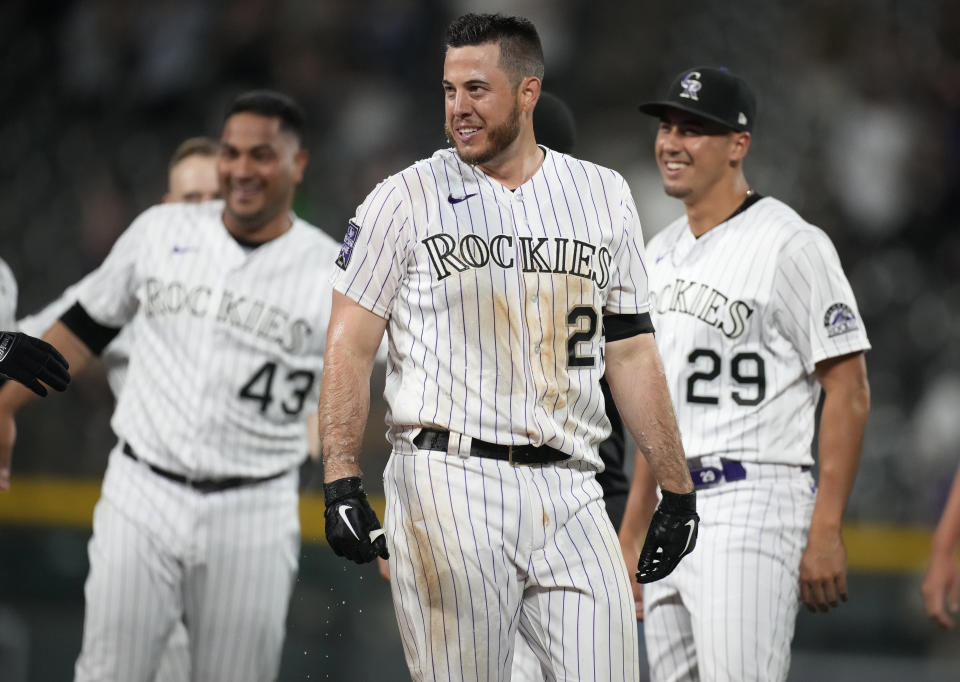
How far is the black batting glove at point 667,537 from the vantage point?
344cm

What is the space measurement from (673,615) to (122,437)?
2.11 metres

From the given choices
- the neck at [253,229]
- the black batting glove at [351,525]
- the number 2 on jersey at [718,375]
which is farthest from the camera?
the neck at [253,229]

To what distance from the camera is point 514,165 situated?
134 inches

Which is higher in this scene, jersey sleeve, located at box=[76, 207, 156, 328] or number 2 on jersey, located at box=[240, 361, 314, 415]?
jersey sleeve, located at box=[76, 207, 156, 328]

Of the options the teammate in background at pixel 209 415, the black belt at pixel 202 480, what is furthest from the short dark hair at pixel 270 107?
the black belt at pixel 202 480

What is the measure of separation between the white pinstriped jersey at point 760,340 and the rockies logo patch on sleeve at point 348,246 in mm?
1496

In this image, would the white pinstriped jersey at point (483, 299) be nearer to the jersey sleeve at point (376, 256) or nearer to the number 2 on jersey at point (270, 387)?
the jersey sleeve at point (376, 256)

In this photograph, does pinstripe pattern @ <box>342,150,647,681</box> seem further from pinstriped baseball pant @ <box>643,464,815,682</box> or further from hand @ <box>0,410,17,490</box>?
hand @ <box>0,410,17,490</box>

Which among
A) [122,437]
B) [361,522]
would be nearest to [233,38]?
[122,437]

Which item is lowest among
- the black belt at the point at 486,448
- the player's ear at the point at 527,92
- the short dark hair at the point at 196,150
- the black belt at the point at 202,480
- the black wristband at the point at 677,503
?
the black wristband at the point at 677,503

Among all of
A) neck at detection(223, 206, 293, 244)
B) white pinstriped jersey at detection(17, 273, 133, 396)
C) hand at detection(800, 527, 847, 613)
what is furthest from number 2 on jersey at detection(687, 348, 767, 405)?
white pinstriped jersey at detection(17, 273, 133, 396)

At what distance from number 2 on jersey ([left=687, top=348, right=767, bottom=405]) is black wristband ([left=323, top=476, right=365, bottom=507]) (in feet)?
5.28

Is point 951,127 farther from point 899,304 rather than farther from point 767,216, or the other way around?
point 767,216

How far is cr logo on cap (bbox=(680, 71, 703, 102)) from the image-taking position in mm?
4555
